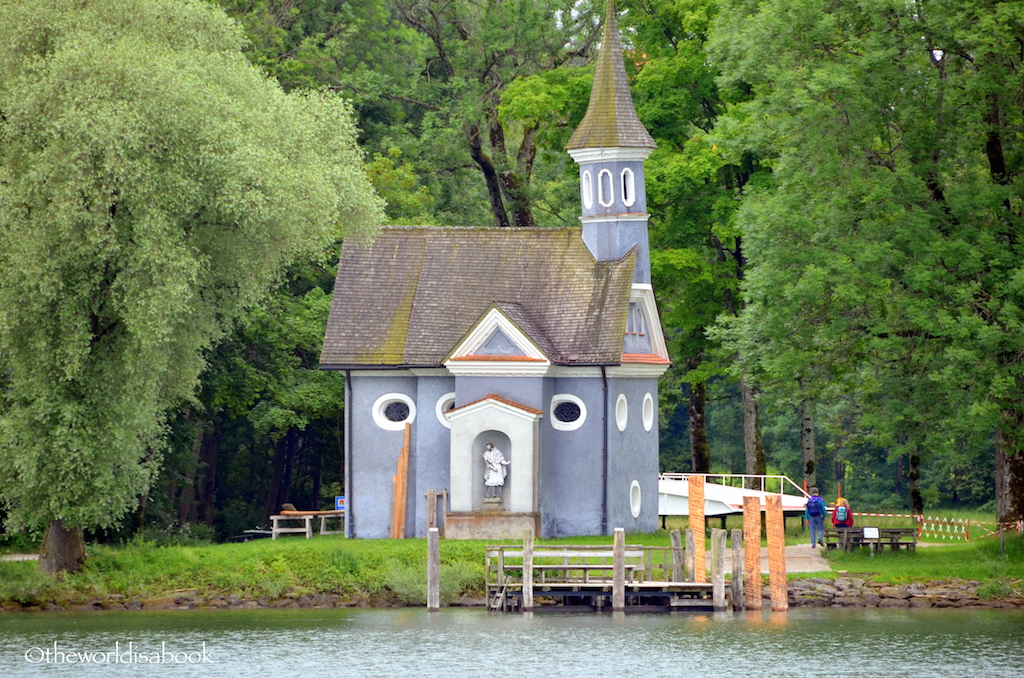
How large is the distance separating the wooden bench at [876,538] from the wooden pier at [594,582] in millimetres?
4116

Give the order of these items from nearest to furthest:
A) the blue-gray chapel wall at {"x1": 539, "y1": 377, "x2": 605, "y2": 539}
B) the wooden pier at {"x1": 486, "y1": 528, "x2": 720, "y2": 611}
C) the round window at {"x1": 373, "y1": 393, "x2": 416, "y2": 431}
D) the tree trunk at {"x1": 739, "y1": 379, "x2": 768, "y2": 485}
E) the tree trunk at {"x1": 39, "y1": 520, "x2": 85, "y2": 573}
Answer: the wooden pier at {"x1": 486, "y1": 528, "x2": 720, "y2": 611}, the tree trunk at {"x1": 39, "y1": 520, "x2": 85, "y2": 573}, the blue-gray chapel wall at {"x1": 539, "y1": 377, "x2": 605, "y2": 539}, the round window at {"x1": 373, "y1": 393, "x2": 416, "y2": 431}, the tree trunk at {"x1": 739, "y1": 379, "x2": 768, "y2": 485}

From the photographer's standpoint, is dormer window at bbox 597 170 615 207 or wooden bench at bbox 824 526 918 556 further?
dormer window at bbox 597 170 615 207

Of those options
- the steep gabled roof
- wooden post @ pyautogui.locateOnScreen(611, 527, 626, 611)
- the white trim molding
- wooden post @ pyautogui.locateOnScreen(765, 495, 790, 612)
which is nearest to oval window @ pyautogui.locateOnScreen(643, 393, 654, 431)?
the steep gabled roof

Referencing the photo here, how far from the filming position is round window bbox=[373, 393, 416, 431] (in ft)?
147

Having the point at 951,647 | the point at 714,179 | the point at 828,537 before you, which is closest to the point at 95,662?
the point at 951,647

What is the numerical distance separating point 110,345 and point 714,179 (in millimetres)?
19682

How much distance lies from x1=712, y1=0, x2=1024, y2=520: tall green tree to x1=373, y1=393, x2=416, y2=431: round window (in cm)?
890

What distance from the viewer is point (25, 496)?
3638 centimetres

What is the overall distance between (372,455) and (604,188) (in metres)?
9.18

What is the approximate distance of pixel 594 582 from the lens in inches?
1465

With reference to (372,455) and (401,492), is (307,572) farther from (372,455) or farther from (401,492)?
(372,455)

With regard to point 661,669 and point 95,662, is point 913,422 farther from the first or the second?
point 95,662

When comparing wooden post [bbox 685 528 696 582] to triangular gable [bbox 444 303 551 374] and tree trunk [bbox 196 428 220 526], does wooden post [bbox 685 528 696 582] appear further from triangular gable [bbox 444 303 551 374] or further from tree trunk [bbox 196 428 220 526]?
tree trunk [bbox 196 428 220 526]

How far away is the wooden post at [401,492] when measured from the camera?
1745 inches
